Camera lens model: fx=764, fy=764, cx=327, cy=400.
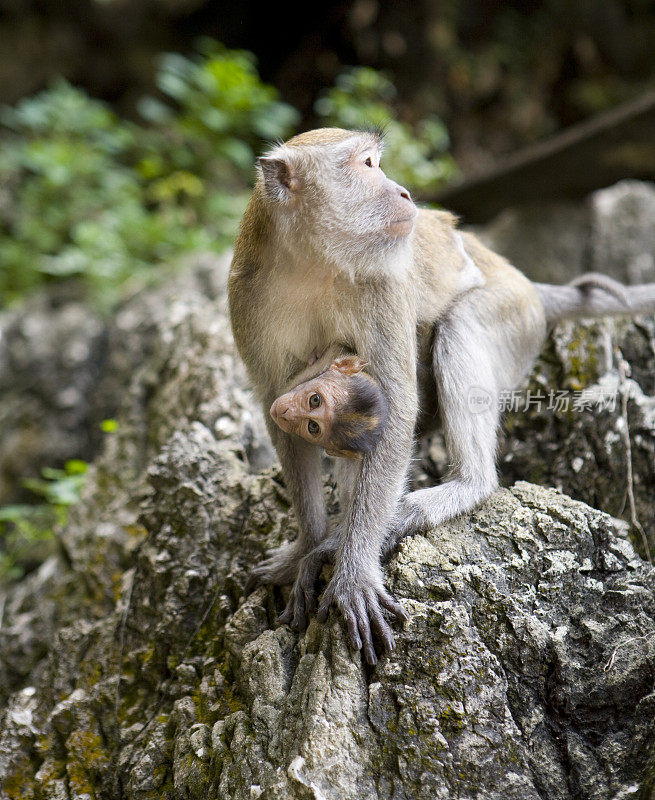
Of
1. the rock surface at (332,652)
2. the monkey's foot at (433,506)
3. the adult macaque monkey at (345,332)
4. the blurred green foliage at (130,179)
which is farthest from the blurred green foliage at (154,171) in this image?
the monkey's foot at (433,506)

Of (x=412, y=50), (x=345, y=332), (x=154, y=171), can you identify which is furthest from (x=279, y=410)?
(x=412, y=50)

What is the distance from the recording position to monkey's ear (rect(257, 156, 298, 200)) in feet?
10.0

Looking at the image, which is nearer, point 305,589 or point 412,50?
point 305,589

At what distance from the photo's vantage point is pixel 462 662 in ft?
8.48

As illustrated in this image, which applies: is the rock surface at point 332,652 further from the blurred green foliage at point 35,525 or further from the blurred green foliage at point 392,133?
the blurred green foliage at point 392,133

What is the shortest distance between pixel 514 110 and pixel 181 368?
27.0 ft

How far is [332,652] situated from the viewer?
2693 millimetres

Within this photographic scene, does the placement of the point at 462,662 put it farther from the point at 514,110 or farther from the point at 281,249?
the point at 514,110

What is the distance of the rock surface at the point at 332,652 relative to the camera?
2.48 m

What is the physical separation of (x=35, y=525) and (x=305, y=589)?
Answer: 3.36 meters

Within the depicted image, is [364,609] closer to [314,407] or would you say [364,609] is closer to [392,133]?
[314,407]

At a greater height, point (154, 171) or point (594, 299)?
point (154, 171)

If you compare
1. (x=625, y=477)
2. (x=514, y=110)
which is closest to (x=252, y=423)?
(x=625, y=477)

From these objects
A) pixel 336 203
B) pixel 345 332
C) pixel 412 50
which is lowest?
pixel 345 332
